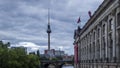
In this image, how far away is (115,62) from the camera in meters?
52.7

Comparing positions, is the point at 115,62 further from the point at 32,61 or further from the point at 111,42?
the point at 32,61

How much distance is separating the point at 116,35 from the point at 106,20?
10.2 metres

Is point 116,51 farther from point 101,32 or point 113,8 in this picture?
point 101,32

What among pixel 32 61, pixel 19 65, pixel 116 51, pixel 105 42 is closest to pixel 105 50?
pixel 105 42

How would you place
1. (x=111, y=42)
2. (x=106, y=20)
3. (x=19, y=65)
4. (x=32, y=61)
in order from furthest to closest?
(x=32, y=61) → (x=19, y=65) → (x=106, y=20) → (x=111, y=42)

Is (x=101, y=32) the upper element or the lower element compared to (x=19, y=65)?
upper

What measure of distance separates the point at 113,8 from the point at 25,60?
59.0m

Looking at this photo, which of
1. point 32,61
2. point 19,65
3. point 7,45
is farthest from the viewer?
point 32,61

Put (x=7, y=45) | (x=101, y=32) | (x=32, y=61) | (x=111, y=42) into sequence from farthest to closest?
(x=32, y=61)
(x=7, y=45)
(x=101, y=32)
(x=111, y=42)

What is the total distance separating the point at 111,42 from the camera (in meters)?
59.2

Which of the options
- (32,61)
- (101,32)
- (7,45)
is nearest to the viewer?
(101,32)

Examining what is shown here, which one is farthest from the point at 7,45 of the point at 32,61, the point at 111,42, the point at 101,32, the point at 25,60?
the point at 111,42

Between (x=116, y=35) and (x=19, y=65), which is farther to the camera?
(x=19, y=65)

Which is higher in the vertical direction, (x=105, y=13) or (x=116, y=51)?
(x=105, y=13)
